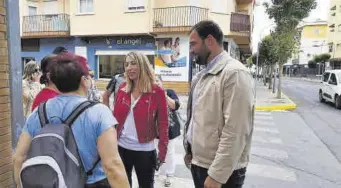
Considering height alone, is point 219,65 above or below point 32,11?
below

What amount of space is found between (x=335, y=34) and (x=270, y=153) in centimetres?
5620

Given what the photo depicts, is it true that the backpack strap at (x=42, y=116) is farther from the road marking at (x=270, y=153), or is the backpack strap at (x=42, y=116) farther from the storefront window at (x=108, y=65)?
the storefront window at (x=108, y=65)

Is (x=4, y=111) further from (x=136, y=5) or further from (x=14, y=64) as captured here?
(x=136, y=5)

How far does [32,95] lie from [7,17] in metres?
1.39

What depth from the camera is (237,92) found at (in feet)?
6.74

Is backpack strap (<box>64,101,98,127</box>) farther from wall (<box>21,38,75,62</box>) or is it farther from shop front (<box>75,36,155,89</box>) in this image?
wall (<box>21,38,75,62</box>)

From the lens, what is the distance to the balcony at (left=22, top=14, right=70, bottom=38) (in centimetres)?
2219

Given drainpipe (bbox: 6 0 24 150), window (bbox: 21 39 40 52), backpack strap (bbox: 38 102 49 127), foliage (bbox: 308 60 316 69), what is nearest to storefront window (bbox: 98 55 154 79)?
window (bbox: 21 39 40 52)

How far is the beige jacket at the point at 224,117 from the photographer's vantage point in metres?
2.06

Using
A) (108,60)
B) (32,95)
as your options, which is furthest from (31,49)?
(32,95)

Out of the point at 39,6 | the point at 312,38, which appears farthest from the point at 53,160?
the point at 312,38

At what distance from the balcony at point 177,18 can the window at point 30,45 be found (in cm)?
960

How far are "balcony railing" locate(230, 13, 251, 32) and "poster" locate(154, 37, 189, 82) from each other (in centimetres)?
336

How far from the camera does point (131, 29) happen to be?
20.0 m
